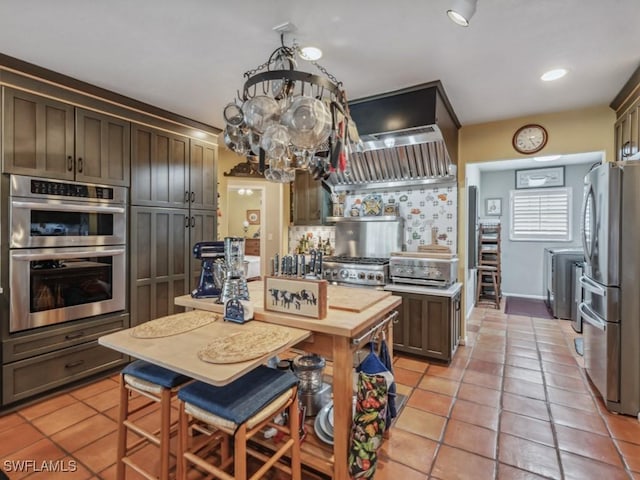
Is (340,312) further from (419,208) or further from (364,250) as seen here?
(419,208)

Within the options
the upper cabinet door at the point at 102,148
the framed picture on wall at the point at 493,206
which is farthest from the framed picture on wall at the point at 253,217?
the upper cabinet door at the point at 102,148

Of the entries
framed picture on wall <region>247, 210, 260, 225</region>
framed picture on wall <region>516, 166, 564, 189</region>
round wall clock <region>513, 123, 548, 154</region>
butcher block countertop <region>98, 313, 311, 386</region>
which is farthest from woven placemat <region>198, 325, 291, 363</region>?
framed picture on wall <region>247, 210, 260, 225</region>

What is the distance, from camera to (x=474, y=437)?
206 cm

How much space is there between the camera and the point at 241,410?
1273mm

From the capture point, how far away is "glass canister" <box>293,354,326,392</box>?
2.10m

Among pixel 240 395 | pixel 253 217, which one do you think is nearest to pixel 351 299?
pixel 240 395

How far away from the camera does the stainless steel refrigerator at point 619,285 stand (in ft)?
7.37

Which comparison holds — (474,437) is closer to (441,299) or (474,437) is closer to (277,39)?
(441,299)

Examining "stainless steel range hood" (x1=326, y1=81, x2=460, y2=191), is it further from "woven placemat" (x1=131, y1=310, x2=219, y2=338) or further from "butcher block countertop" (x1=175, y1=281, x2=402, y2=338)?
"woven placemat" (x1=131, y1=310, x2=219, y2=338)

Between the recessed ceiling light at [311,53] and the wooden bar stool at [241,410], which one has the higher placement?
the recessed ceiling light at [311,53]

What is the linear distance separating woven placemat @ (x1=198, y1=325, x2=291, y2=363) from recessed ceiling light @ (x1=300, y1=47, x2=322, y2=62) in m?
1.81

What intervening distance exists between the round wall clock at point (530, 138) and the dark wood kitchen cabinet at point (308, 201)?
2.26m

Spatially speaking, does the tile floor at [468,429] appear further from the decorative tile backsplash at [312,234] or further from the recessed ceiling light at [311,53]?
the recessed ceiling light at [311,53]

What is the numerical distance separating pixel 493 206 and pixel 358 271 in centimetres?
407
